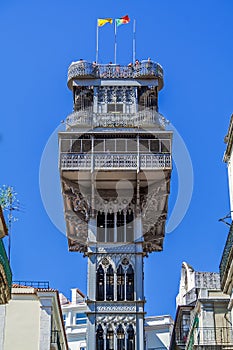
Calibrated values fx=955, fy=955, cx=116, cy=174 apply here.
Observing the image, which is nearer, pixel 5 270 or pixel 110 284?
pixel 5 270

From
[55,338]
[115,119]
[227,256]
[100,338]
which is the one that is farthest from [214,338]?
[115,119]

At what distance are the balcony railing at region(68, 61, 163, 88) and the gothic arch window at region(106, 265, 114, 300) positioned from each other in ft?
36.5

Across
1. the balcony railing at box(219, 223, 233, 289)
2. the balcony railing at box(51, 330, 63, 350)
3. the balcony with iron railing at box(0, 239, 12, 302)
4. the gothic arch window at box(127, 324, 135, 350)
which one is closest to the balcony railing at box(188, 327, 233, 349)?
the balcony railing at box(51, 330, 63, 350)

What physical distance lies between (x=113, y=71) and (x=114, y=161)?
689 centimetres

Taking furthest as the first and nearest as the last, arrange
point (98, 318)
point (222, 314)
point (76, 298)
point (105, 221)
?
point (76, 298), point (105, 221), point (98, 318), point (222, 314)

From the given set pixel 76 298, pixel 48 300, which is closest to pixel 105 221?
pixel 48 300

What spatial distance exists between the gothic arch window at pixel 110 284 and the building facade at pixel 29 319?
33.3 feet

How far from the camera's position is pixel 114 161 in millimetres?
48188

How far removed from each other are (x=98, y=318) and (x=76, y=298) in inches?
1126

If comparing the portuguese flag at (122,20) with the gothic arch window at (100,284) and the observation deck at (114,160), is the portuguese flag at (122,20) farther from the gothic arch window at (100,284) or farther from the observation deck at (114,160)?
the gothic arch window at (100,284)

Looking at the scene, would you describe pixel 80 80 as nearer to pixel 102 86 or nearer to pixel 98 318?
pixel 102 86

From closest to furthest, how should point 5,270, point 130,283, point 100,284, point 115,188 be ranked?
point 5,270, point 100,284, point 130,283, point 115,188

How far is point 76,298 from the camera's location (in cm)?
7419

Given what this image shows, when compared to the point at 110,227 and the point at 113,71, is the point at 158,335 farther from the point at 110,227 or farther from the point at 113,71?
the point at 113,71
